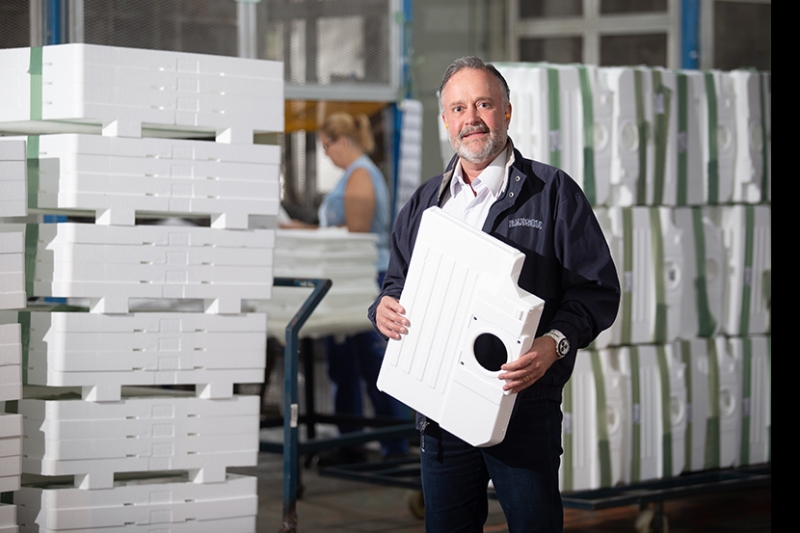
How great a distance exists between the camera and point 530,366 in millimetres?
2820

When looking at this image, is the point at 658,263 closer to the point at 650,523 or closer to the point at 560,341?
the point at 650,523

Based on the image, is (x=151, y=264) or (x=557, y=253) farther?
(x=151, y=264)

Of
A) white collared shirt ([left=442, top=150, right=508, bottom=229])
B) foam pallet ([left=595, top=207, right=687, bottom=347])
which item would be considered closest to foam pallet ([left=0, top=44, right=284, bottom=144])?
white collared shirt ([left=442, top=150, right=508, bottom=229])

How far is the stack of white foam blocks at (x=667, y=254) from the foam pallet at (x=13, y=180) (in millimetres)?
2477

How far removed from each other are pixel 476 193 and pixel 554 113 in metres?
2.28

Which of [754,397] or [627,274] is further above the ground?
[627,274]

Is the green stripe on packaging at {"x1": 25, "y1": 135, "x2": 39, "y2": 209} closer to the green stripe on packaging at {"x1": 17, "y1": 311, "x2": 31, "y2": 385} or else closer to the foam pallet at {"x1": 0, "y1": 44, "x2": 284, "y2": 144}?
the foam pallet at {"x1": 0, "y1": 44, "x2": 284, "y2": 144}

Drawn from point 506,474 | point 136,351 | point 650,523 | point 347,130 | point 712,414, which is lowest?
point 650,523

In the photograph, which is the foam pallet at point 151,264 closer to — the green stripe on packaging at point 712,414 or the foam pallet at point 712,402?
the foam pallet at point 712,402

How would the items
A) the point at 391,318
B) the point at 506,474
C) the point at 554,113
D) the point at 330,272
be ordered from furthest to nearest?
the point at 330,272 < the point at 554,113 < the point at 391,318 < the point at 506,474

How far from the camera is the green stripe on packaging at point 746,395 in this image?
19.7 ft

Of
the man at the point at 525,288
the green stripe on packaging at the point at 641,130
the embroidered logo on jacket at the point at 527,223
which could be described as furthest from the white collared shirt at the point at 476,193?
the green stripe on packaging at the point at 641,130

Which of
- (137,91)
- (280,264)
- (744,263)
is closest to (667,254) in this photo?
(744,263)

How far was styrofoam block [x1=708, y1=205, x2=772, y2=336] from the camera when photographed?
5.96 metres
